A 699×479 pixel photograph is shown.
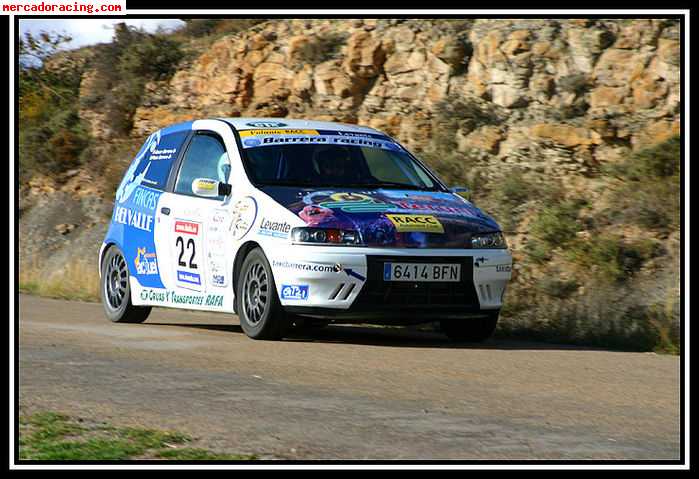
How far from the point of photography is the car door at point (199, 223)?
37.4 feet

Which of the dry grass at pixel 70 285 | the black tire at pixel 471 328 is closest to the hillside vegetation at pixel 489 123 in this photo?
the dry grass at pixel 70 285

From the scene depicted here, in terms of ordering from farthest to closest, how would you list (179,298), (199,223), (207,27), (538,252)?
(207,27) < (538,252) < (179,298) < (199,223)

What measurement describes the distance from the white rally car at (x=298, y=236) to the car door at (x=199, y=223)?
15 millimetres

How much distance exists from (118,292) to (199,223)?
1.82 m

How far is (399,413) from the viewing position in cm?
741

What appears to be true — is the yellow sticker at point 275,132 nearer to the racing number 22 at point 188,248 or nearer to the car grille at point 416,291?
the racing number 22 at point 188,248

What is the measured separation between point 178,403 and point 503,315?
657 cm

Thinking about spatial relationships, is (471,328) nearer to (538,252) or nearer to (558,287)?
(558,287)

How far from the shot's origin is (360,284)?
1037 centimetres

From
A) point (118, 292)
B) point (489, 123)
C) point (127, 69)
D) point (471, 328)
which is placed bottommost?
point (471, 328)

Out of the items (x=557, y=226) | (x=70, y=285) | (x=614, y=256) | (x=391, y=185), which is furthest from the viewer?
(x=70, y=285)

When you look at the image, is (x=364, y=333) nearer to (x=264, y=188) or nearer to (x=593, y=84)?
(x=264, y=188)

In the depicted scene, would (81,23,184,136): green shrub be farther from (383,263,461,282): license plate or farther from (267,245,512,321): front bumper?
(383,263,461,282): license plate

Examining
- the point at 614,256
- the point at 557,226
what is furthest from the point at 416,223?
the point at 557,226
